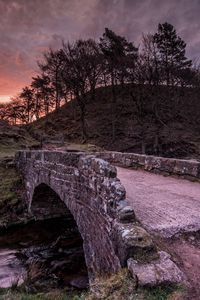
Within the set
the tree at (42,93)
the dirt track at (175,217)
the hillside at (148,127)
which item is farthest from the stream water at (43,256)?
the tree at (42,93)

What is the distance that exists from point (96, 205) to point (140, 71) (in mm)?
24047

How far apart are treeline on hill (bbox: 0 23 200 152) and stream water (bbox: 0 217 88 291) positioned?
53.8 feet

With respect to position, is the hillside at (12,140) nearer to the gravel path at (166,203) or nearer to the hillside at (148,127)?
the hillside at (148,127)

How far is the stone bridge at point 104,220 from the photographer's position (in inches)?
141

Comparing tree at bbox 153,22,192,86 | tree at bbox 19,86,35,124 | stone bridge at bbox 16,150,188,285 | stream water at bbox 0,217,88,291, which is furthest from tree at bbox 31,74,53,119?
stone bridge at bbox 16,150,188,285

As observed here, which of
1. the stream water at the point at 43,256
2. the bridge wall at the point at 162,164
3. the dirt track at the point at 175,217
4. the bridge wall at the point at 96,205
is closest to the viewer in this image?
the dirt track at the point at 175,217

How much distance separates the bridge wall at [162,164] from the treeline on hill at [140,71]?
14.8 m

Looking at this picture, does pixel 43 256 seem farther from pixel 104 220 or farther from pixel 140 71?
pixel 140 71

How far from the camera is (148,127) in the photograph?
30250 millimetres

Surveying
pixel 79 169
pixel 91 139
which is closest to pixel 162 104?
pixel 91 139

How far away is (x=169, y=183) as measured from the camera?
8.50m

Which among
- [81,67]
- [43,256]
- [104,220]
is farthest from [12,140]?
[104,220]

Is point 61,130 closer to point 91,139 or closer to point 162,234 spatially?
point 91,139

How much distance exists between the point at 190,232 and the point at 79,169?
3460 millimetres
